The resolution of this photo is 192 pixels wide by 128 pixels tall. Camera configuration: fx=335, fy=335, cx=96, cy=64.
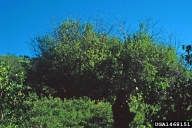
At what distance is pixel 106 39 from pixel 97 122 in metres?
23.2

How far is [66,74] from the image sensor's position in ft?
116

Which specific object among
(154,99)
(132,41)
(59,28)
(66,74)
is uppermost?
(59,28)

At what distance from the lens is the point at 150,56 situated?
108 feet

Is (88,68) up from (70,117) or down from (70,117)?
up

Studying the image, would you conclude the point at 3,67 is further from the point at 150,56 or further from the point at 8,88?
the point at 150,56

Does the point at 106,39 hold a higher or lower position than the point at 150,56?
higher

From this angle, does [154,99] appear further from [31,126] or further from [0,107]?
[31,126]

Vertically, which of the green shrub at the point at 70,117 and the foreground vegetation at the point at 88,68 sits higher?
the foreground vegetation at the point at 88,68

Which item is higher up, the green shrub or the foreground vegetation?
the foreground vegetation

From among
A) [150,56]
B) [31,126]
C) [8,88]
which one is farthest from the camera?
[150,56]

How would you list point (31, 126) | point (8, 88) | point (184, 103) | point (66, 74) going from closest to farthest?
point (184, 103)
point (8, 88)
point (31, 126)
point (66, 74)

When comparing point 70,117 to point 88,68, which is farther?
point 88,68

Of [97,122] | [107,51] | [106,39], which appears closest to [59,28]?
[106,39]

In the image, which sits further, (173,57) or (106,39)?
(106,39)
